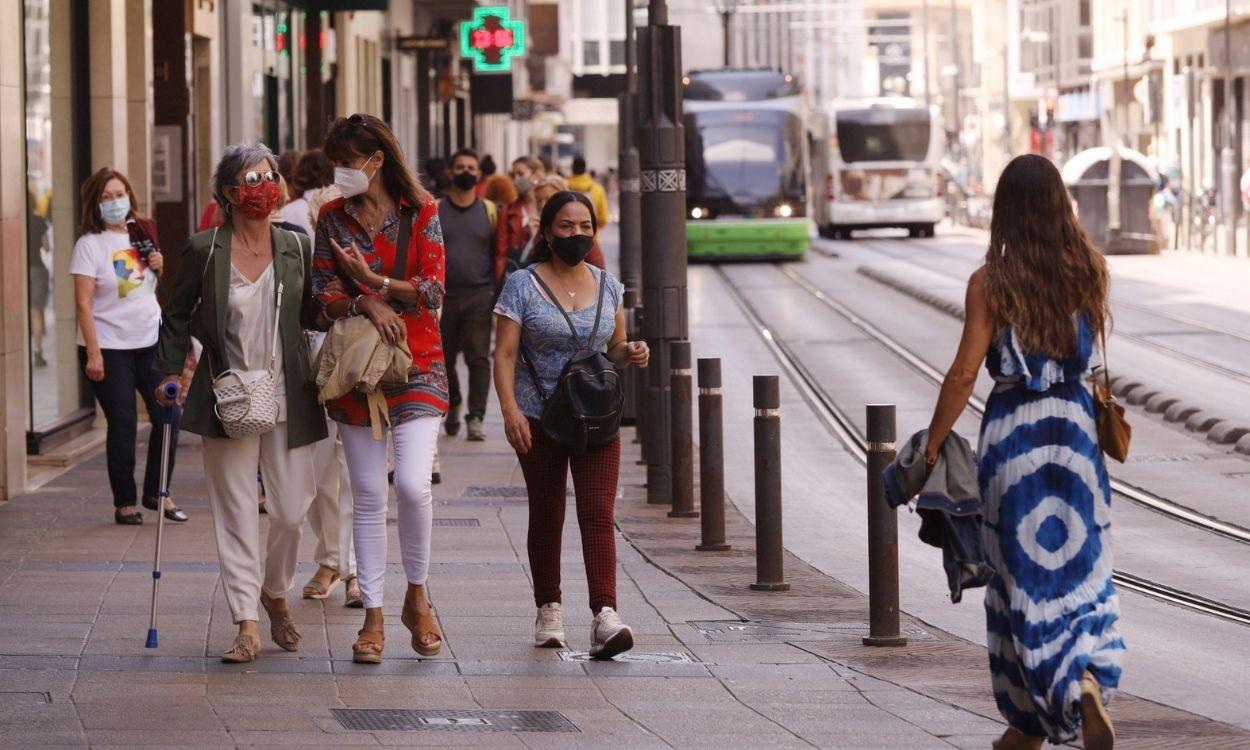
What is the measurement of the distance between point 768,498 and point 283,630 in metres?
2.48

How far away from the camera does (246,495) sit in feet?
24.8

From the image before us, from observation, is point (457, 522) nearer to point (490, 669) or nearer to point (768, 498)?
point (768, 498)

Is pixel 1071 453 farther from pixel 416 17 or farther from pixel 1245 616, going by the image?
pixel 416 17

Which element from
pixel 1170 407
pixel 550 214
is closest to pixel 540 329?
pixel 550 214

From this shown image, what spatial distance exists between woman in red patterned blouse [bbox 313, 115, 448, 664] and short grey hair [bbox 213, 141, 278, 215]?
25 cm

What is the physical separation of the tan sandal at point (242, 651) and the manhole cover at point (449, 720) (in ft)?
2.75

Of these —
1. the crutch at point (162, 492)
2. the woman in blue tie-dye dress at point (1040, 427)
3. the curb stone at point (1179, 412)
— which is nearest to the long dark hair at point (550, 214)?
the crutch at point (162, 492)

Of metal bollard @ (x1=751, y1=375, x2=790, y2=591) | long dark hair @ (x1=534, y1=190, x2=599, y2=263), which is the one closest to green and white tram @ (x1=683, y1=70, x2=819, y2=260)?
metal bollard @ (x1=751, y1=375, x2=790, y2=591)

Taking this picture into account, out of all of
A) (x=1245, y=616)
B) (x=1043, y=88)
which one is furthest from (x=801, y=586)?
(x=1043, y=88)

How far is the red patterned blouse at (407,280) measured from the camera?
295 inches

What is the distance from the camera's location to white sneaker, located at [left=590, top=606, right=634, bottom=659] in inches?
296

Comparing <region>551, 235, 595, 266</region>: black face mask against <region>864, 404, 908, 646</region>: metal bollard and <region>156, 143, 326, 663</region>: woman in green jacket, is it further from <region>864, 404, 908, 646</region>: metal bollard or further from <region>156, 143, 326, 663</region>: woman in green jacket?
<region>864, 404, 908, 646</region>: metal bollard

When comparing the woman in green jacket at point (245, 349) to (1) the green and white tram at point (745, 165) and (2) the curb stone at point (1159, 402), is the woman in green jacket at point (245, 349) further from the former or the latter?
(1) the green and white tram at point (745, 165)

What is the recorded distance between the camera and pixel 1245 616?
922 centimetres
